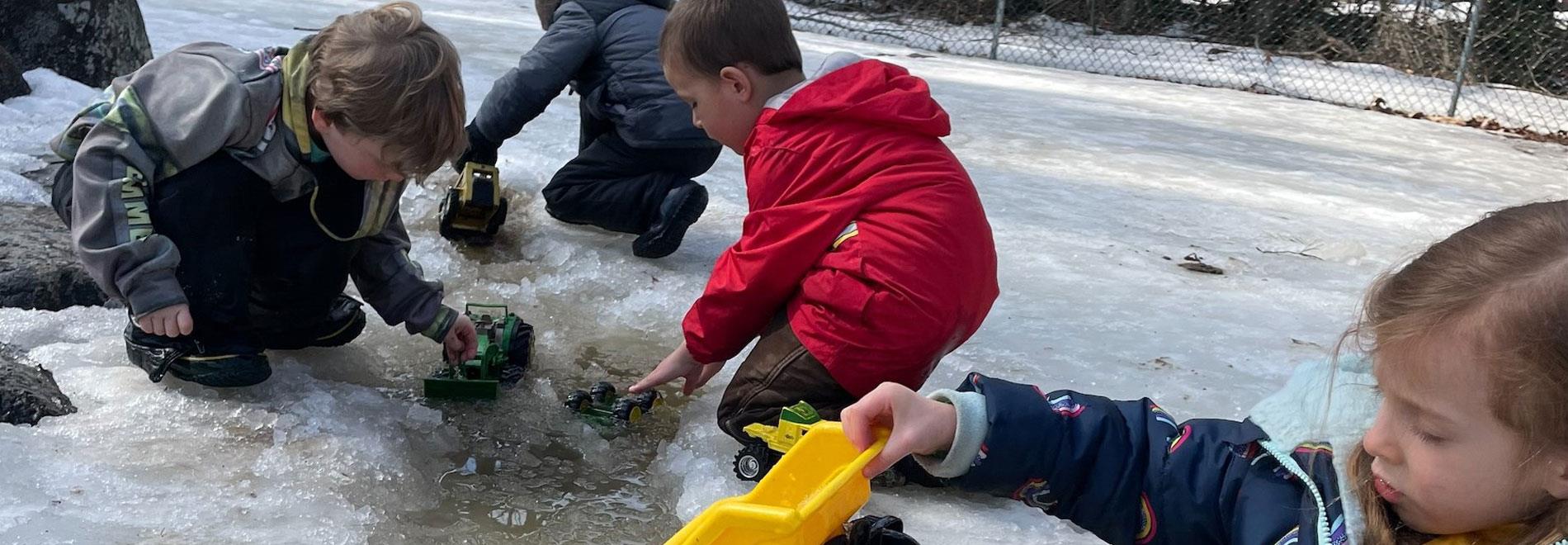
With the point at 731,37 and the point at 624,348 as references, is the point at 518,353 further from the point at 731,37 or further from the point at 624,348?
the point at 731,37

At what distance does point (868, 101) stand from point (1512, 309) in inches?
56.9

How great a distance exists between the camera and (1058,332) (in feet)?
11.2

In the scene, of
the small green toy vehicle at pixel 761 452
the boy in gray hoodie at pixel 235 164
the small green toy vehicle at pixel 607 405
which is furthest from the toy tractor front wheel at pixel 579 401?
A: the boy in gray hoodie at pixel 235 164

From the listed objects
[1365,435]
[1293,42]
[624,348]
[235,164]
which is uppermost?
[1365,435]

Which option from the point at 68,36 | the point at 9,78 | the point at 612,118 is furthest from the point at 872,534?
the point at 68,36

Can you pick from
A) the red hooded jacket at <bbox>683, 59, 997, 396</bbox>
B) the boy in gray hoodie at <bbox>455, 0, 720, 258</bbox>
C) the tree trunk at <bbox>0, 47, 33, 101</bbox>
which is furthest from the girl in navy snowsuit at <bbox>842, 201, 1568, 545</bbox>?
the tree trunk at <bbox>0, 47, 33, 101</bbox>

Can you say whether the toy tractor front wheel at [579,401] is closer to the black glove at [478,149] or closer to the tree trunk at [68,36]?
the black glove at [478,149]

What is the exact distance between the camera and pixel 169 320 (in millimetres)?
2449

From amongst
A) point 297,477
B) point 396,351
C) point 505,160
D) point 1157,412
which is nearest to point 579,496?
point 297,477

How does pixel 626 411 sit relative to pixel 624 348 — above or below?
above

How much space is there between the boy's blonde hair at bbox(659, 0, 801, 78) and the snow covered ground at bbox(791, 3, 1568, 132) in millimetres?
7044

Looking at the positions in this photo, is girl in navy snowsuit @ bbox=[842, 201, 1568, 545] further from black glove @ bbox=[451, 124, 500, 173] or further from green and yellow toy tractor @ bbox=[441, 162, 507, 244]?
black glove @ bbox=[451, 124, 500, 173]

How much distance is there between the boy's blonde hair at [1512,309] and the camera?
124 cm

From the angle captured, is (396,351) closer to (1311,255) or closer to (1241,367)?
(1241,367)
